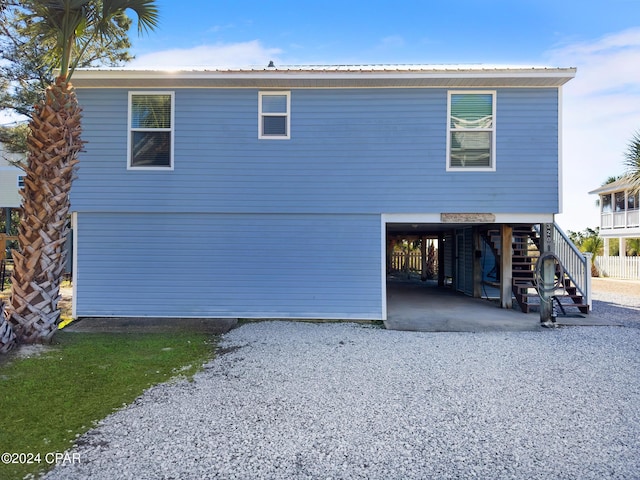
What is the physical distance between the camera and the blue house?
8258mm

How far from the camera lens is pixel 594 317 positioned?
8.70 metres

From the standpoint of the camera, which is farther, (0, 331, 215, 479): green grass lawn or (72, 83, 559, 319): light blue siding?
(72, 83, 559, 319): light blue siding

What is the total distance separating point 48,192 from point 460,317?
25.3ft

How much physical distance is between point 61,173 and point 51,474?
185 inches

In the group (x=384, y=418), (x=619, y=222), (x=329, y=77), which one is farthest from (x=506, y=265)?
(x=619, y=222)

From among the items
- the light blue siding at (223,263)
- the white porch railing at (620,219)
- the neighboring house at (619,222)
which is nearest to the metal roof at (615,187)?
the neighboring house at (619,222)

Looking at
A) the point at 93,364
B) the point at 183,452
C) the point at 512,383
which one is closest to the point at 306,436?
the point at 183,452

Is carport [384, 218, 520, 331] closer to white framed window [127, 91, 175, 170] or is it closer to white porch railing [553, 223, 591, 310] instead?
white porch railing [553, 223, 591, 310]

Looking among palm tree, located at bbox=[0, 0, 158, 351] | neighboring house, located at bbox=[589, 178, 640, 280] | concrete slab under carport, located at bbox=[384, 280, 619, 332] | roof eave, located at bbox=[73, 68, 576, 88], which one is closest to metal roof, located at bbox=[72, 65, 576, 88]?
roof eave, located at bbox=[73, 68, 576, 88]

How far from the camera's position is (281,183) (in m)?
8.37

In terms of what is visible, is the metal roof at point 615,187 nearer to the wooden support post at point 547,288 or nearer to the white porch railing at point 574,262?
the white porch railing at point 574,262

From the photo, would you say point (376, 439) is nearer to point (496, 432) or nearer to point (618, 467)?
point (496, 432)

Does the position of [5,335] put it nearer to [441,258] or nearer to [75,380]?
[75,380]

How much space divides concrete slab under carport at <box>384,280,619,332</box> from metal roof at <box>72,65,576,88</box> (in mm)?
4692
